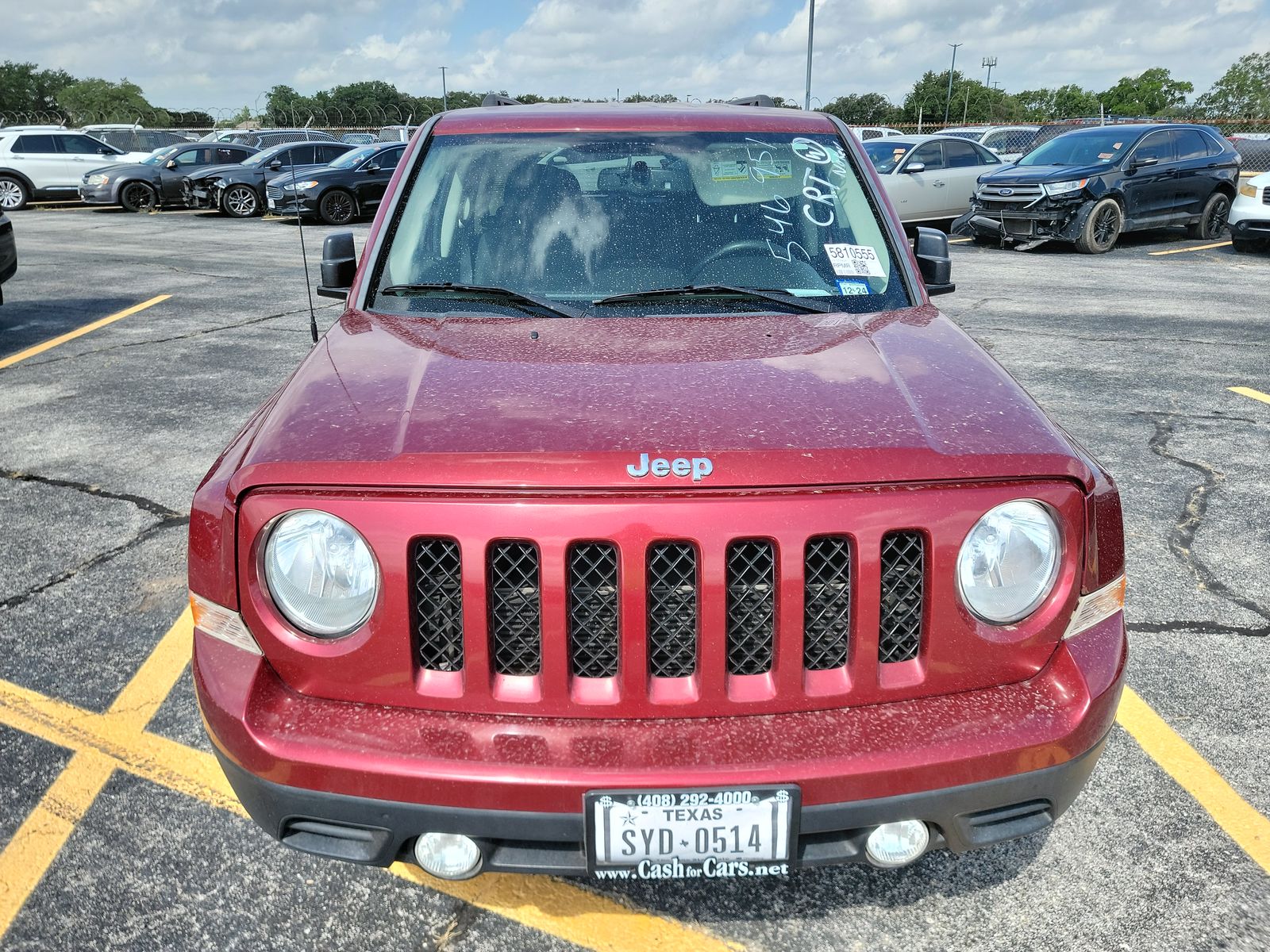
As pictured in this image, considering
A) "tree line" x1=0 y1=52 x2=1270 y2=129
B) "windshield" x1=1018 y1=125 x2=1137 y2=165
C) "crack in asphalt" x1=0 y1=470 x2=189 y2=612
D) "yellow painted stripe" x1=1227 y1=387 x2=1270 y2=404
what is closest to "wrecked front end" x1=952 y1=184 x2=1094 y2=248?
"windshield" x1=1018 y1=125 x2=1137 y2=165

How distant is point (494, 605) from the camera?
1.82m

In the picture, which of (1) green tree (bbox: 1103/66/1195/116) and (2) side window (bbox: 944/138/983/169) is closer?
(2) side window (bbox: 944/138/983/169)

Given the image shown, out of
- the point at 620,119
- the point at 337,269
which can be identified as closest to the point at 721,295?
the point at 620,119

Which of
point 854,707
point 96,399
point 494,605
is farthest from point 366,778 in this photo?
point 96,399

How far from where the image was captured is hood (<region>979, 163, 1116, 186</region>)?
13828 millimetres

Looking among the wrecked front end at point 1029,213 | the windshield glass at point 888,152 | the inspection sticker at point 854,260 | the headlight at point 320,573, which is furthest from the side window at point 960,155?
the headlight at point 320,573

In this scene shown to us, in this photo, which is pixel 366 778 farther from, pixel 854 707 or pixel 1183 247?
pixel 1183 247

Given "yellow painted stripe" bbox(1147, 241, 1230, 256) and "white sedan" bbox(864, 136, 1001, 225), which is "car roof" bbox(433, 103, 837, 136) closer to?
"white sedan" bbox(864, 136, 1001, 225)

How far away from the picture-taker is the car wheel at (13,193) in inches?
888

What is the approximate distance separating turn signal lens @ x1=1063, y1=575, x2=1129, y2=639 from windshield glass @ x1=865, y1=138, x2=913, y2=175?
14.8m

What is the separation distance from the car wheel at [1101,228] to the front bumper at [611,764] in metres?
13.8

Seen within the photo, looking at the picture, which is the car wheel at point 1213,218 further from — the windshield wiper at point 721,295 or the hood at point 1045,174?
the windshield wiper at point 721,295

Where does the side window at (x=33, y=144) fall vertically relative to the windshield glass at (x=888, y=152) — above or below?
above

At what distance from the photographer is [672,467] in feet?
5.88
